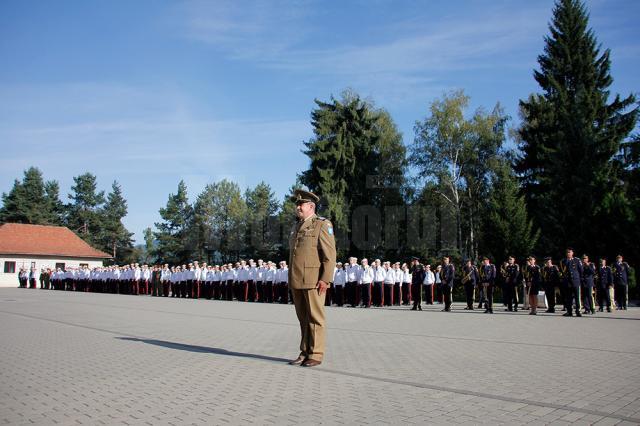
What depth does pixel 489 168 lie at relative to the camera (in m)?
43.4

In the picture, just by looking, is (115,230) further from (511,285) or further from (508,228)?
(511,285)

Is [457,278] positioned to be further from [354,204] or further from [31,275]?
[31,275]

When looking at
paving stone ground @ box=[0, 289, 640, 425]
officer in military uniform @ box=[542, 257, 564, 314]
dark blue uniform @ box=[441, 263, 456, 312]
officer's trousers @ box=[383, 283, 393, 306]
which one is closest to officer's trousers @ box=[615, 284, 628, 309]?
officer in military uniform @ box=[542, 257, 564, 314]

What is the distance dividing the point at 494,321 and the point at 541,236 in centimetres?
2054

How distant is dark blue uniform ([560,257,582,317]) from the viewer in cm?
1606

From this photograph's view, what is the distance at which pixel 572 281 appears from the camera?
16.1 metres

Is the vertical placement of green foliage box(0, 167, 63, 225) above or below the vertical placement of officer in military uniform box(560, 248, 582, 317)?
above

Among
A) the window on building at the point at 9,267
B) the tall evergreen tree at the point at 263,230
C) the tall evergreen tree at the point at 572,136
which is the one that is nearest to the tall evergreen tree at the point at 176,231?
the tall evergreen tree at the point at 263,230

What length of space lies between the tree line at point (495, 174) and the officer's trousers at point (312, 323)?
84.1 ft

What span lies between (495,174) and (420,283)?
25.7 m

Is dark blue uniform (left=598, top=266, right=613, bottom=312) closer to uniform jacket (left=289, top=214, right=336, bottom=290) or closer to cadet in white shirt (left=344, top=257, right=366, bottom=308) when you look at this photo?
cadet in white shirt (left=344, top=257, right=366, bottom=308)

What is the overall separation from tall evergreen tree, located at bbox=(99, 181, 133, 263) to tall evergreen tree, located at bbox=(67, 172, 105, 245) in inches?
36.6

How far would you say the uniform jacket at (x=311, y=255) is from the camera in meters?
7.52

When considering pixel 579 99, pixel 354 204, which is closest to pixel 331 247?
pixel 579 99
